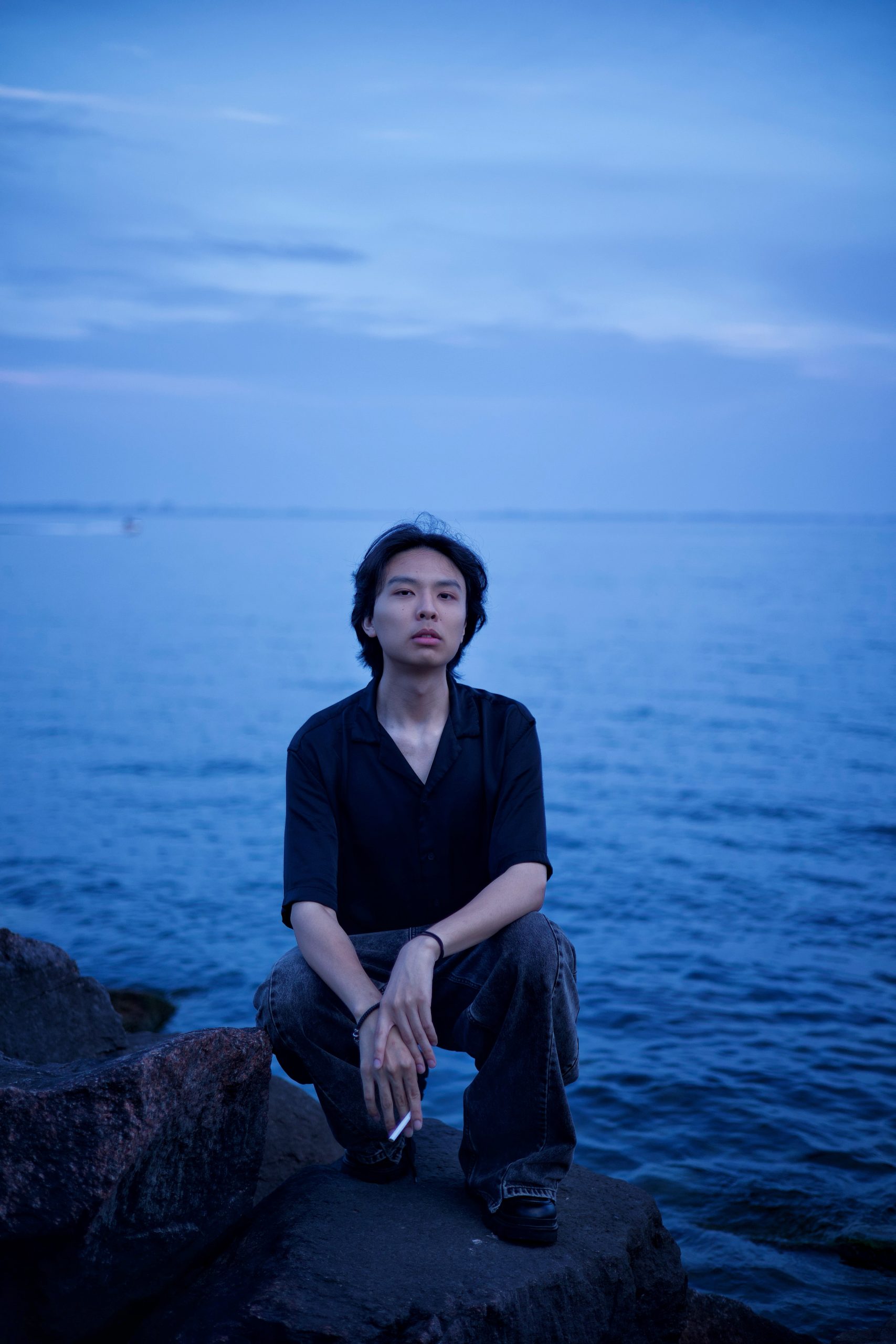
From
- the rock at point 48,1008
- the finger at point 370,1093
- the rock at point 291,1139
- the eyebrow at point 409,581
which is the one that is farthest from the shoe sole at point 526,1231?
the eyebrow at point 409,581

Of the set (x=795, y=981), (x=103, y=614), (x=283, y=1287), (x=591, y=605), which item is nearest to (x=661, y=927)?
(x=795, y=981)

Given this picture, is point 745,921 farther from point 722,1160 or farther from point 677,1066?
point 722,1160

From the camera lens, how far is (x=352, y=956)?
3807mm

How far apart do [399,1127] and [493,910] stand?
72 cm

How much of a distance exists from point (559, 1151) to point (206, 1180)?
1123 mm

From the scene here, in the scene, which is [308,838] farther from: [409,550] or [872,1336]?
[872,1336]

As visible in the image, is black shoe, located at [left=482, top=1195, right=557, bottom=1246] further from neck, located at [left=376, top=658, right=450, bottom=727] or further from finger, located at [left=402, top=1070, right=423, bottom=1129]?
neck, located at [left=376, top=658, right=450, bottom=727]

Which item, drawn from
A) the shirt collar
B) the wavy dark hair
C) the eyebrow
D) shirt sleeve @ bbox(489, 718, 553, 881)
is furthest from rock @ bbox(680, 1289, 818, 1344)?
the eyebrow

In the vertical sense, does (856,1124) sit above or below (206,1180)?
below

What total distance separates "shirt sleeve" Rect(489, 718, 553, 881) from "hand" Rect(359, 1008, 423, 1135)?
676 mm

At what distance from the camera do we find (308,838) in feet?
13.2

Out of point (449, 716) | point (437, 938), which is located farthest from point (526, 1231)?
point (449, 716)

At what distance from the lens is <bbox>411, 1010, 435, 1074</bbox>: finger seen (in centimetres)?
356

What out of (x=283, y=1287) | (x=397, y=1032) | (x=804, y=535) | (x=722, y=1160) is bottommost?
(x=722, y=1160)
